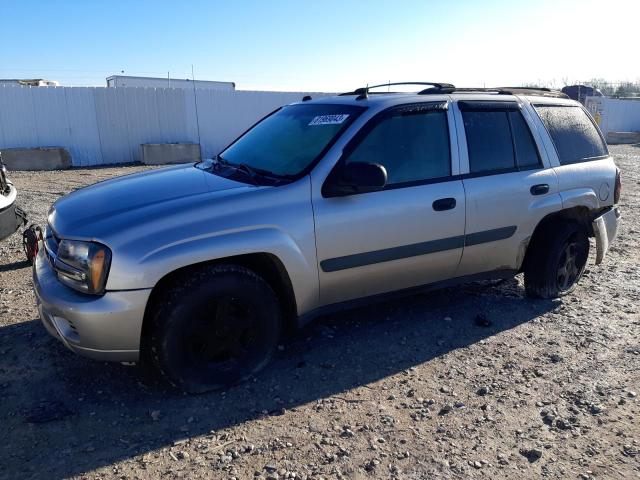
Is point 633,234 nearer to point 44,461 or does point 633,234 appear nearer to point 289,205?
point 289,205

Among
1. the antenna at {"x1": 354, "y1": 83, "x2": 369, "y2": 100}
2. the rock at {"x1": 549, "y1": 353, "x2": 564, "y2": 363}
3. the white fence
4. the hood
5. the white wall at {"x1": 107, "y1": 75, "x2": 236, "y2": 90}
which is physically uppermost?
the white wall at {"x1": 107, "y1": 75, "x2": 236, "y2": 90}

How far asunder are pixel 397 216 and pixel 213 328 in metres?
1.44

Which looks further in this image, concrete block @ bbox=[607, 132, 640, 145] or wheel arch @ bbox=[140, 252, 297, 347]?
concrete block @ bbox=[607, 132, 640, 145]

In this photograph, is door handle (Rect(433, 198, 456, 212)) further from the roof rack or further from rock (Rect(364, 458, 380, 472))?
rock (Rect(364, 458, 380, 472))

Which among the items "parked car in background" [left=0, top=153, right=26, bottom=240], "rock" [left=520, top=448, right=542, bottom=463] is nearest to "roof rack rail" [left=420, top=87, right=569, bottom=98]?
"rock" [left=520, top=448, right=542, bottom=463]

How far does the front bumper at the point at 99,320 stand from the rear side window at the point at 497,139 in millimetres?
2617

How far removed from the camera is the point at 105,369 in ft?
11.7

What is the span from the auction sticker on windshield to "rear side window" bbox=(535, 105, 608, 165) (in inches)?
74.9

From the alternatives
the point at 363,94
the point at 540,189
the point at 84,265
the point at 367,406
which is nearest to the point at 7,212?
the point at 84,265

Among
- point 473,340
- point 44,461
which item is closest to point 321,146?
point 473,340

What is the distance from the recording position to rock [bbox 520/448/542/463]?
2.78m

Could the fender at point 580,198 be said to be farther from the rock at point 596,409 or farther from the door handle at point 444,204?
the rock at point 596,409

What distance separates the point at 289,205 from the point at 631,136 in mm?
30952

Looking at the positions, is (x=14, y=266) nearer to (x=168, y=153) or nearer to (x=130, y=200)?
(x=130, y=200)
